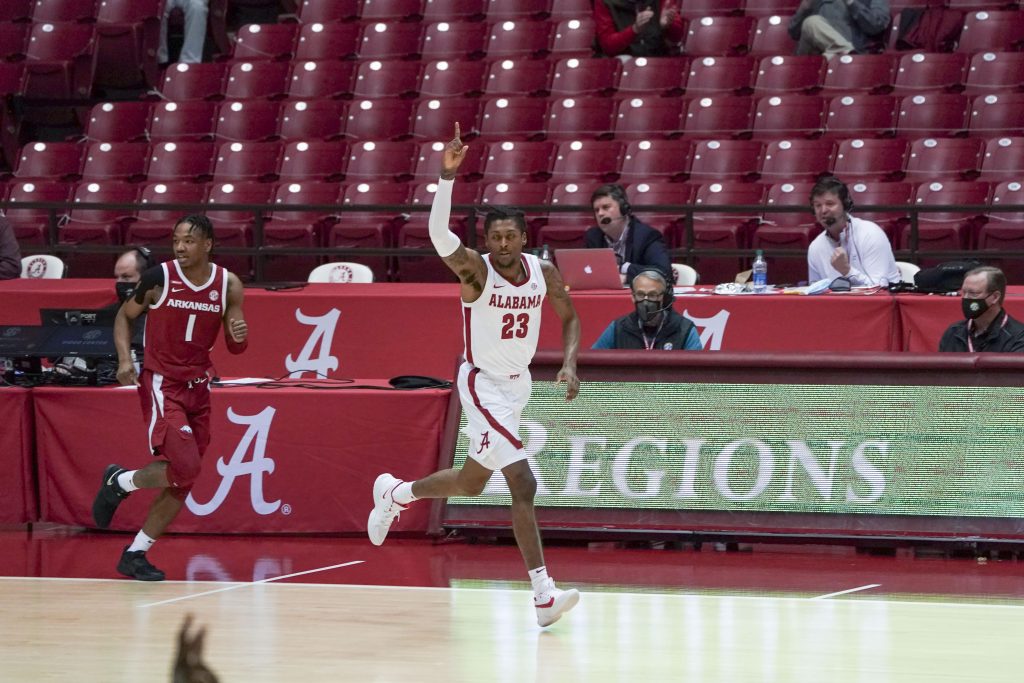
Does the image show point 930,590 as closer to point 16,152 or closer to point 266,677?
point 266,677

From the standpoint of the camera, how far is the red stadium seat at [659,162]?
14.9 meters

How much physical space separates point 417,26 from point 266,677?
12924 mm

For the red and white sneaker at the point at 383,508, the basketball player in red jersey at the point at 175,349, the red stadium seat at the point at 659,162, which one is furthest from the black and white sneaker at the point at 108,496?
the red stadium seat at the point at 659,162

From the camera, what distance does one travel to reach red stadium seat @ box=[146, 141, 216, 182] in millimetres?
16422

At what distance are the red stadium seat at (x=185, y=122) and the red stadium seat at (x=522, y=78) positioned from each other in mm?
3071

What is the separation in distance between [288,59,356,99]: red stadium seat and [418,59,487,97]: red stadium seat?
3.38ft

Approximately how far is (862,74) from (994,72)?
1.22 metres

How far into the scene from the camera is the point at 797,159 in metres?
14.4

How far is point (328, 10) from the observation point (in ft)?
60.7

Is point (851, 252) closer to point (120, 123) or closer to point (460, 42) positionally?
point (460, 42)

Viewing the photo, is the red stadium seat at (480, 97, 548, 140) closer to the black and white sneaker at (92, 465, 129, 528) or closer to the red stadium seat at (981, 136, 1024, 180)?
the red stadium seat at (981, 136, 1024, 180)

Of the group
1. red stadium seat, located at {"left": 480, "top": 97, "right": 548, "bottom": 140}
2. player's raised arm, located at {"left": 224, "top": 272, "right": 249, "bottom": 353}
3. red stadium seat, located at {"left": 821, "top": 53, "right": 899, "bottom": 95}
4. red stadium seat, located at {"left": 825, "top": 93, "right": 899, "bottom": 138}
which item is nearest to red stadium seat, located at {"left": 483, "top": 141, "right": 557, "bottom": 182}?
red stadium seat, located at {"left": 480, "top": 97, "right": 548, "bottom": 140}

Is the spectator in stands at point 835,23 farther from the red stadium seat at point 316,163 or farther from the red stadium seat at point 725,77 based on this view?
the red stadium seat at point 316,163

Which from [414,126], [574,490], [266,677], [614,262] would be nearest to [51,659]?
[266,677]
